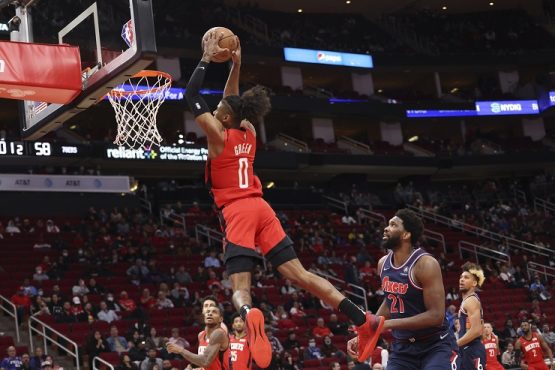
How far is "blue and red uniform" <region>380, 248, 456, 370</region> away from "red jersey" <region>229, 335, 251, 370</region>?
10.4ft

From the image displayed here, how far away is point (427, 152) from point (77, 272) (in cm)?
2006

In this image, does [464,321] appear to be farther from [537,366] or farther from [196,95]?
[537,366]

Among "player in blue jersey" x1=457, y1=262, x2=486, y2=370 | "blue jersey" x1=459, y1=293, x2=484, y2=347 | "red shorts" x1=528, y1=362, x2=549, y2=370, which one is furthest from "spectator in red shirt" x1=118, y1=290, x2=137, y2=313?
"player in blue jersey" x1=457, y1=262, x2=486, y2=370

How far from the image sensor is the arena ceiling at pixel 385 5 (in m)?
39.5

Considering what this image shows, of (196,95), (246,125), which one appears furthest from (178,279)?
(196,95)

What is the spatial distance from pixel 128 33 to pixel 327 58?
27.1 metres

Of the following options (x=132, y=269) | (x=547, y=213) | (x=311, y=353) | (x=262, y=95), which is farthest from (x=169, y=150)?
(x=262, y=95)

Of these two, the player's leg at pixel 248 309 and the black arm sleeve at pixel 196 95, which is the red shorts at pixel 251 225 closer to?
the player's leg at pixel 248 309

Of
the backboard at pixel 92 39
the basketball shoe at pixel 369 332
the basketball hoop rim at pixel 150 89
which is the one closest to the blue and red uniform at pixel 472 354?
the basketball shoe at pixel 369 332

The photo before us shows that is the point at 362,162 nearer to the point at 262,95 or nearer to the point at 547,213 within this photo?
the point at 547,213

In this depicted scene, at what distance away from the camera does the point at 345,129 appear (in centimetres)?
4050

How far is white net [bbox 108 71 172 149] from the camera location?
1248 cm

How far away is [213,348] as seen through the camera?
9.21 m

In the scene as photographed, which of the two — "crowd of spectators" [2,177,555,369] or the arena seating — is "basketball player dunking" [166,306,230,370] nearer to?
"crowd of spectators" [2,177,555,369]
